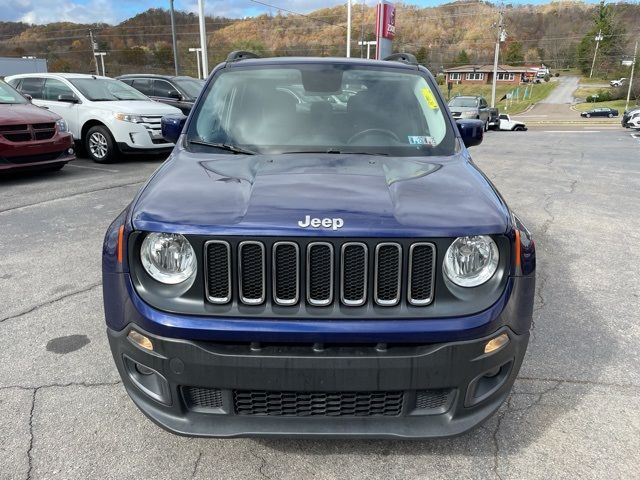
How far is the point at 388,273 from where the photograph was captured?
6.65 feet

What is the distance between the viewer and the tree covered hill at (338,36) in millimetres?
81188

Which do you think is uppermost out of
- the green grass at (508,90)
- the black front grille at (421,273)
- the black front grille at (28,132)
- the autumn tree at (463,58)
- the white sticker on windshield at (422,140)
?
the autumn tree at (463,58)

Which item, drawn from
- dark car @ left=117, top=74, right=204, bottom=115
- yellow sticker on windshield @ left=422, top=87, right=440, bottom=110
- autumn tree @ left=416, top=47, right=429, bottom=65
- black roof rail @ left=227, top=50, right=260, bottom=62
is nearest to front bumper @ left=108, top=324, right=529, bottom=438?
yellow sticker on windshield @ left=422, top=87, right=440, bottom=110

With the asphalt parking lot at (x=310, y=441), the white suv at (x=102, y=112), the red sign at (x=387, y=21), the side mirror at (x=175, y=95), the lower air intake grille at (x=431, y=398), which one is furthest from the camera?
the red sign at (x=387, y=21)

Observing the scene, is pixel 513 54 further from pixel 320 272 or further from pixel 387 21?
pixel 320 272

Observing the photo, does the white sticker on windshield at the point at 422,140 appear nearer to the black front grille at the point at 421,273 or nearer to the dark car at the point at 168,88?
the black front grille at the point at 421,273

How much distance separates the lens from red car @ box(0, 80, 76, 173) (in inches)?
309

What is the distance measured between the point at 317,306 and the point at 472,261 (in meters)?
0.66

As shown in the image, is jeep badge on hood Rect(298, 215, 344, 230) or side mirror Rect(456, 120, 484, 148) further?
side mirror Rect(456, 120, 484, 148)

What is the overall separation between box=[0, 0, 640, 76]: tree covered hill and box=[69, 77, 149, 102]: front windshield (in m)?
53.8

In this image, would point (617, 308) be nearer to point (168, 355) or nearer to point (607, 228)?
point (607, 228)

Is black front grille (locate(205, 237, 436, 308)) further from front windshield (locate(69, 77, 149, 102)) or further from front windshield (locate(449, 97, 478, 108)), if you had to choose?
front windshield (locate(449, 97, 478, 108))

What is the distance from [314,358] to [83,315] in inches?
99.3

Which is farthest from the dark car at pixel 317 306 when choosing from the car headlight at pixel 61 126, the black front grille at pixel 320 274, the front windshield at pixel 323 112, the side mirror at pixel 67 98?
the side mirror at pixel 67 98
